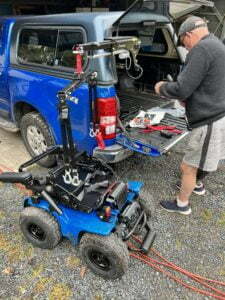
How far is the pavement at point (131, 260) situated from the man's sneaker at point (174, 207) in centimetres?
6

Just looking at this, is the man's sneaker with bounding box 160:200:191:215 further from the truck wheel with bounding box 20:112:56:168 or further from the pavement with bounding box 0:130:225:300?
the truck wheel with bounding box 20:112:56:168

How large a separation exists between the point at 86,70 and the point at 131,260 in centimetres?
187

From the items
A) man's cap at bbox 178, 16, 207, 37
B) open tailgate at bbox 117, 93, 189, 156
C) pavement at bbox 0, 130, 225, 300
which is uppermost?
man's cap at bbox 178, 16, 207, 37

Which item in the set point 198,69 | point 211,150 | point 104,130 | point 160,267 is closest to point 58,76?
point 104,130

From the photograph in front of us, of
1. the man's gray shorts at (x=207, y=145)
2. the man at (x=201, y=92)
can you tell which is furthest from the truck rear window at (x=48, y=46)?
the man's gray shorts at (x=207, y=145)

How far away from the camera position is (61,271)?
2488 millimetres

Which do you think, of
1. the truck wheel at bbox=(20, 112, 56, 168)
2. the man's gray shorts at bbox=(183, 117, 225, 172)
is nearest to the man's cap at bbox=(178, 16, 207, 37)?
the man's gray shorts at bbox=(183, 117, 225, 172)

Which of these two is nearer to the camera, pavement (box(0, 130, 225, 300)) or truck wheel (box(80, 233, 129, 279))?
truck wheel (box(80, 233, 129, 279))

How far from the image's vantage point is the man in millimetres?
2285

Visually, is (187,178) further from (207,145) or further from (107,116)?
(107,116)

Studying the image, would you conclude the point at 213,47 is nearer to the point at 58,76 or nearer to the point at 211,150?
the point at 211,150

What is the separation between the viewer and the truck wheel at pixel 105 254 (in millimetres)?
2199

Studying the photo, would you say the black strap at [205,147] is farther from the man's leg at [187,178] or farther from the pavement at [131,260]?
the pavement at [131,260]

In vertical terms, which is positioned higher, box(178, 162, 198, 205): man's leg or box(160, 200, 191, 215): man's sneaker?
box(178, 162, 198, 205): man's leg
